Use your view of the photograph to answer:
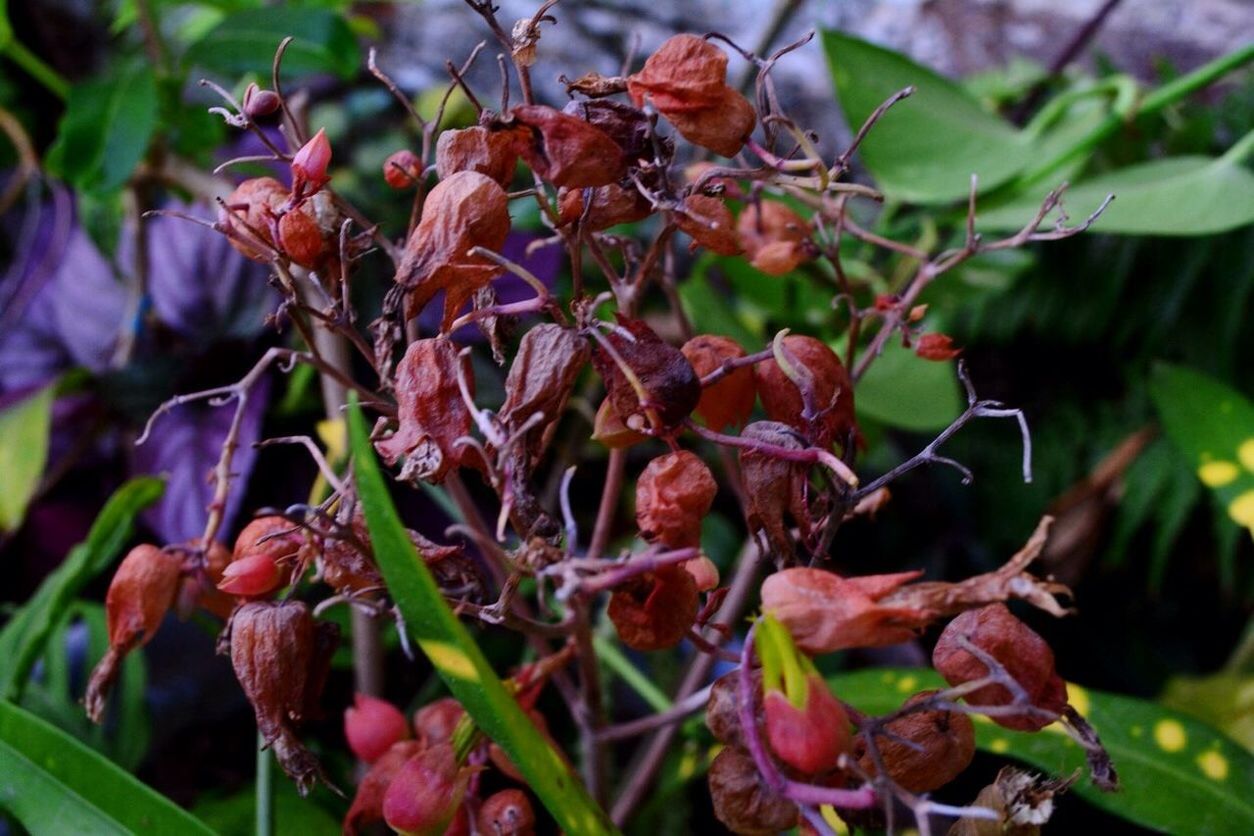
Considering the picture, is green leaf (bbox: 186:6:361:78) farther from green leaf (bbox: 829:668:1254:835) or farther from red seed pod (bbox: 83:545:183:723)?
green leaf (bbox: 829:668:1254:835)

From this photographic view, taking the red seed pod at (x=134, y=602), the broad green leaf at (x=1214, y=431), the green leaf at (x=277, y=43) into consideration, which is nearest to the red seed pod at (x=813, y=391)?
the red seed pod at (x=134, y=602)

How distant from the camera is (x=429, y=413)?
0.27 meters

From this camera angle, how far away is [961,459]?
0.95 meters

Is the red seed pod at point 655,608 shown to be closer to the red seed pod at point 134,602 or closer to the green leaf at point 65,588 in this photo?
the red seed pod at point 134,602

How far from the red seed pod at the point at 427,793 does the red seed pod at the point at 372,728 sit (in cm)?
7

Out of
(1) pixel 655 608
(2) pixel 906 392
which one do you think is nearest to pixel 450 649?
(1) pixel 655 608

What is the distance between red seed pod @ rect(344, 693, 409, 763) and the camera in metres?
0.38

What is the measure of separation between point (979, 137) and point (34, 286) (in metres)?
0.77

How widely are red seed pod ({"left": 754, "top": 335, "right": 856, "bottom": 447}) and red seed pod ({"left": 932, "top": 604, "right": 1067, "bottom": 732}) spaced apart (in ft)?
0.22

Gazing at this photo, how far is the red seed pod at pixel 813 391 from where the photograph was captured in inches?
12.0

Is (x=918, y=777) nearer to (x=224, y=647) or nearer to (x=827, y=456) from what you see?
(x=827, y=456)

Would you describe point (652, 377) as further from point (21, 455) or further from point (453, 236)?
point (21, 455)

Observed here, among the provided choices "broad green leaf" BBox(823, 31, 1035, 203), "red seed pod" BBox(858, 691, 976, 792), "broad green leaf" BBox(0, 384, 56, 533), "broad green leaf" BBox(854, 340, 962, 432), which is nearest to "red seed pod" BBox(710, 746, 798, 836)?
"red seed pod" BBox(858, 691, 976, 792)

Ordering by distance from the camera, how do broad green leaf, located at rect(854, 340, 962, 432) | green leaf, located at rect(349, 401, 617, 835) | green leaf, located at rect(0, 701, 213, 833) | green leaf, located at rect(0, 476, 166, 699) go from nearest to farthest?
1. green leaf, located at rect(349, 401, 617, 835)
2. green leaf, located at rect(0, 701, 213, 833)
3. green leaf, located at rect(0, 476, 166, 699)
4. broad green leaf, located at rect(854, 340, 962, 432)
